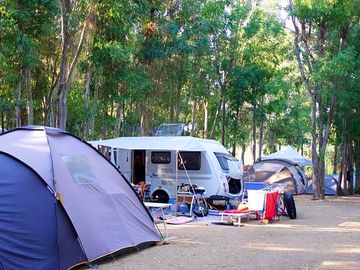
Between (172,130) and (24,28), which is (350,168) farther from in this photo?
(24,28)

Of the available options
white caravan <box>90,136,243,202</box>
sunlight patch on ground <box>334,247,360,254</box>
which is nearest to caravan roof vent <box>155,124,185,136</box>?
white caravan <box>90,136,243,202</box>

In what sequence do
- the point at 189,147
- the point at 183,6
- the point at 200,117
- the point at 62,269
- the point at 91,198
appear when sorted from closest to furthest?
the point at 62,269, the point at 91,198, the point at 189,147, the point at 183,6, the point at 200,117

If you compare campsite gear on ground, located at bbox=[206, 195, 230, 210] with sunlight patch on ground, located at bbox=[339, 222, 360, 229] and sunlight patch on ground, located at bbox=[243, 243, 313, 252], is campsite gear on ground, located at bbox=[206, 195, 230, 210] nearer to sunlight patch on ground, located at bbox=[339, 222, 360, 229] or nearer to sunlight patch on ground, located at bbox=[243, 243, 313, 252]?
sunlight patch on ground, located at bbox=[339, 222, 360, 229]

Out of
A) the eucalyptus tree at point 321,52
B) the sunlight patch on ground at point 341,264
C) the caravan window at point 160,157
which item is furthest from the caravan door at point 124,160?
the sunlight patch on ground at point 341,264

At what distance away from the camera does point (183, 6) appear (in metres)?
19.2

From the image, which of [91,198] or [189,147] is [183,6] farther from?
[91,198]

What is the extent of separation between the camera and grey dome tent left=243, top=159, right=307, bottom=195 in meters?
21.1

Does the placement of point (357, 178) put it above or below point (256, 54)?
below

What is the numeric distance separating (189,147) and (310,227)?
11.4 feet

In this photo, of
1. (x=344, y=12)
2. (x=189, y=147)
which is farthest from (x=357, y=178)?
(x=189, y=147)

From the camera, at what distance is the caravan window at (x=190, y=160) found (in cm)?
1312

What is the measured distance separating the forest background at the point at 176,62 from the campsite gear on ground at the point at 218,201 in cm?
448

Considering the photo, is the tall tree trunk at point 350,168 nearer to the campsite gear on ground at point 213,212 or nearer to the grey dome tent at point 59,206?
the campsite gear on ground at point 213,212

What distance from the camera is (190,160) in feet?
43.4
